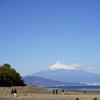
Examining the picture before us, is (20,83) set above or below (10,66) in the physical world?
below

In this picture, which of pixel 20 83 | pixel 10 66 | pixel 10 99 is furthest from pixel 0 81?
pixel 10 99

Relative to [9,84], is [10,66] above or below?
above

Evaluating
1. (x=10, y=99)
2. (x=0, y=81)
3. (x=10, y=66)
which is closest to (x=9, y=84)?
(x=0, y=81)

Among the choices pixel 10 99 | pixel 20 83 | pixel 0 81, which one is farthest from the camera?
pixel 20 83

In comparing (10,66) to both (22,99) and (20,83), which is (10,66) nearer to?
(20,83)

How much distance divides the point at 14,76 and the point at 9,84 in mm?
5498

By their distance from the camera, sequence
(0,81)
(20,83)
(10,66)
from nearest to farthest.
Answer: (0,81), (20,83), (10,66)

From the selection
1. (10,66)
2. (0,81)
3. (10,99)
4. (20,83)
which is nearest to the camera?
(10,99)

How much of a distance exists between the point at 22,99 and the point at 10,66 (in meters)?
109

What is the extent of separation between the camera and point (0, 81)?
134500 mm

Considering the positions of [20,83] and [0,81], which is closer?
[0,81]

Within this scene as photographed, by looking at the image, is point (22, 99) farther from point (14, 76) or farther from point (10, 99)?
point (14, 76)

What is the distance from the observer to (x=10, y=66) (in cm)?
16225

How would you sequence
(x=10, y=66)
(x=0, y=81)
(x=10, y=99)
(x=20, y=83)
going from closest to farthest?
(x=10, y=99) < (x=0, y=81) < (x=20, y=83) < (x=10, y=66)
